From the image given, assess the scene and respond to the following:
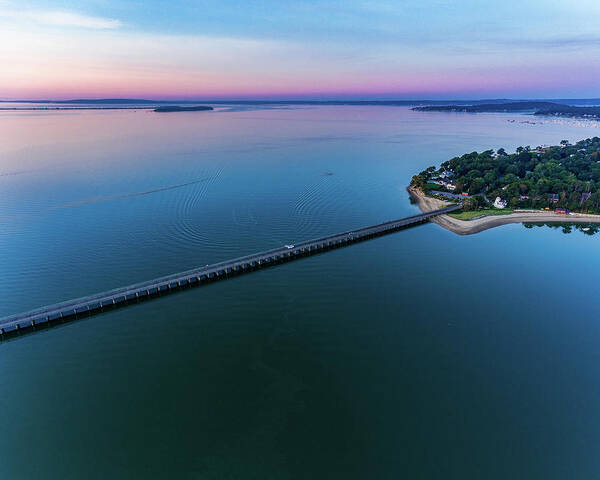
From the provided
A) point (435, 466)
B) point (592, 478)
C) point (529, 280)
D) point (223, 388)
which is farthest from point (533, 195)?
point (223, 388)

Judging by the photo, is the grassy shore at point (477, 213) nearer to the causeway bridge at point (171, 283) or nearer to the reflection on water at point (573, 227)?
the reflection on water at point (573, 227)

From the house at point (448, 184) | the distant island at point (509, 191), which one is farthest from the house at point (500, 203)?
the house at point (448, 184)

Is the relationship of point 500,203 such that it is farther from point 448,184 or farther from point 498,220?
point 448,184

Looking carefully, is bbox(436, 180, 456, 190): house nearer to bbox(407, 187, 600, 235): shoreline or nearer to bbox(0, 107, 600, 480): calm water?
bbox(407, 187, 600, 235): shoreline

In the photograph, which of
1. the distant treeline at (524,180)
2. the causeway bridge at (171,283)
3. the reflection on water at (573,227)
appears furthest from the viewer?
the distant treeline at (524,180)

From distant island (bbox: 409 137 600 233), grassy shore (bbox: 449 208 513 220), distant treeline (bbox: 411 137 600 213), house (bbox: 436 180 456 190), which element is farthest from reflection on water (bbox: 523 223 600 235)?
house (bbox: 436 180 456 190)

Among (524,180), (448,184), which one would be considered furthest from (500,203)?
(448,184)

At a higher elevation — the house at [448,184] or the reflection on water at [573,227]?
the house at [448,184]
